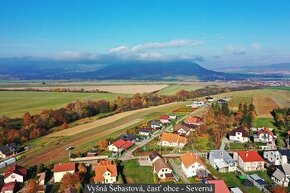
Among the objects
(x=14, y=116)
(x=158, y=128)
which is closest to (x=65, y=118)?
(x=14, y=116)

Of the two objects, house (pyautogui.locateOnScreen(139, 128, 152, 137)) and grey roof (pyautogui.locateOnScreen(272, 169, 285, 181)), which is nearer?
Answer: grey roof (pyautogui.locateOnScreen(272, 169, 285, 181))

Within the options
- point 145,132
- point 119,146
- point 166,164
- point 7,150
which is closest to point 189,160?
point 166,164

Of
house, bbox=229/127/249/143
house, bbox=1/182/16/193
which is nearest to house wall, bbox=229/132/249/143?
house, bbox=229/127/249/143

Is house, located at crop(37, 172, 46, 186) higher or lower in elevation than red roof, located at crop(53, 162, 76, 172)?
lower

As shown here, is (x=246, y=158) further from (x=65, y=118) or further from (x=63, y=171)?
(x=65, y=118)

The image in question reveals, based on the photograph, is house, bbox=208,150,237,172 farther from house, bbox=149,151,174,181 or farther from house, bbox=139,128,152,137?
house, bbox=139,128,152,137

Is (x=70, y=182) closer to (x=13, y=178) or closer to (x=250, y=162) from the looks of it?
(x=13, y=178)
